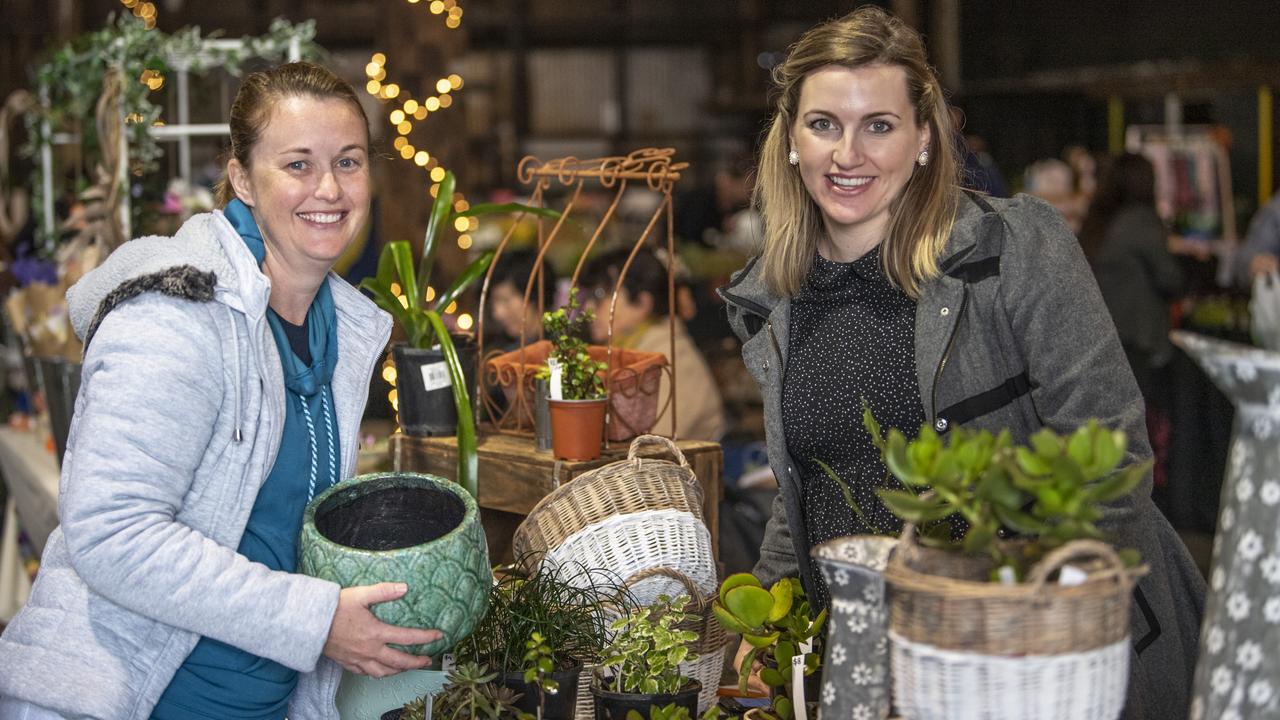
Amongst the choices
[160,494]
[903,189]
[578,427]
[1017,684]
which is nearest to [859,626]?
[1017,684]

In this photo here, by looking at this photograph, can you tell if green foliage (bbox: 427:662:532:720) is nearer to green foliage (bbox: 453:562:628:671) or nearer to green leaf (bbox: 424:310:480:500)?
green foliage (bbox: 453:562:628:671)

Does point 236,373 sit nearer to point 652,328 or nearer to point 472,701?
point 472,701

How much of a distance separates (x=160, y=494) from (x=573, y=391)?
3.38 ft

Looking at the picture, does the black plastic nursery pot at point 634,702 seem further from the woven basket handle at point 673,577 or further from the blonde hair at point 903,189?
the blonde hair at point 903,189

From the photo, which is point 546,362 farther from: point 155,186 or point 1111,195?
point 1111,195

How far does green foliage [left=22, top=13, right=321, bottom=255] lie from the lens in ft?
14.3

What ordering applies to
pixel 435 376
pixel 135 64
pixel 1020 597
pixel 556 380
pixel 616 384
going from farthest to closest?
pixel 135 64
pixel 435 376
pixel 616 384
pixel 556 380
pixel 1020 597

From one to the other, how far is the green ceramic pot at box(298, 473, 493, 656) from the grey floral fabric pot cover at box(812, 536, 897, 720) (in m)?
0.52

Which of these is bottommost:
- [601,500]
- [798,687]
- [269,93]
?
[798,687]

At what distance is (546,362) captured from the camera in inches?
106

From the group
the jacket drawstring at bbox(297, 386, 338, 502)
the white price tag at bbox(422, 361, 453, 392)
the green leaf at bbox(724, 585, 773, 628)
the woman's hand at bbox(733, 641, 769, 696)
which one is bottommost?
the woman's hand at bbox(733, 641, 769, 696)

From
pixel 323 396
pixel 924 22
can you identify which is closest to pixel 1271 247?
pixel 924 22

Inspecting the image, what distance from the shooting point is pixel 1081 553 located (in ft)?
3.73

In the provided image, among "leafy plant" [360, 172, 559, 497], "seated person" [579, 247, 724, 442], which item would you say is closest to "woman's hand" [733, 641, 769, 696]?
"leafy plant" [360, 172, 559, 497]
